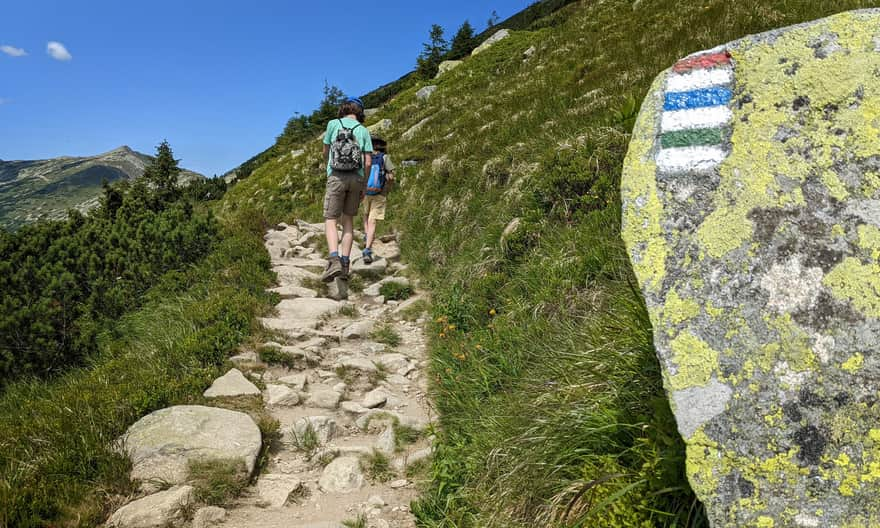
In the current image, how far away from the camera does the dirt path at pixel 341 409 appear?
3912 millimetres

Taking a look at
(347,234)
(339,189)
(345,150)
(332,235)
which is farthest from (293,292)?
(345,150)

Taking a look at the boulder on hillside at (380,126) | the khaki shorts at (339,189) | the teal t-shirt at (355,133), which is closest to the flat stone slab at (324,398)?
the khaki shorts at (339,189)

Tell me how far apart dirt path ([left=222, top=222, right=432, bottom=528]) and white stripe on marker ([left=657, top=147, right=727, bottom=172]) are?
9.93 ft

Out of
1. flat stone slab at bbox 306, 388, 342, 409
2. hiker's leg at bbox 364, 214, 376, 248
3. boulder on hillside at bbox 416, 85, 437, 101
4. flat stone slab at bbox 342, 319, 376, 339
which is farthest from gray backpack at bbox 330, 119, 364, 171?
boulder on hillside at bbox 416, 85, 437, 101

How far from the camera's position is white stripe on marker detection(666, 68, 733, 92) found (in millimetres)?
2246

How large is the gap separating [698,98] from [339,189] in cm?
689

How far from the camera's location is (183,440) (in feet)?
13.4

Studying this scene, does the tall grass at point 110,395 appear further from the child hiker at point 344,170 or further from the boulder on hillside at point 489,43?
the boulder on hillside at point 489,43

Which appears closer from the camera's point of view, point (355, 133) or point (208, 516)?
point (208, 516)

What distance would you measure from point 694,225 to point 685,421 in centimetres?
77

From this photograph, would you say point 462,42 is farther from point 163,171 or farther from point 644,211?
point 644,211

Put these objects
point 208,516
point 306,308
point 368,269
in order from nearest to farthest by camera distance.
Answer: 1. point 208,516
2. point 306,308
3. point 368,269

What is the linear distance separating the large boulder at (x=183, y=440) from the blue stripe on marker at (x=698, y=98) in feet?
12.9

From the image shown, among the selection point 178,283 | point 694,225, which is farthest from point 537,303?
point 178,283
